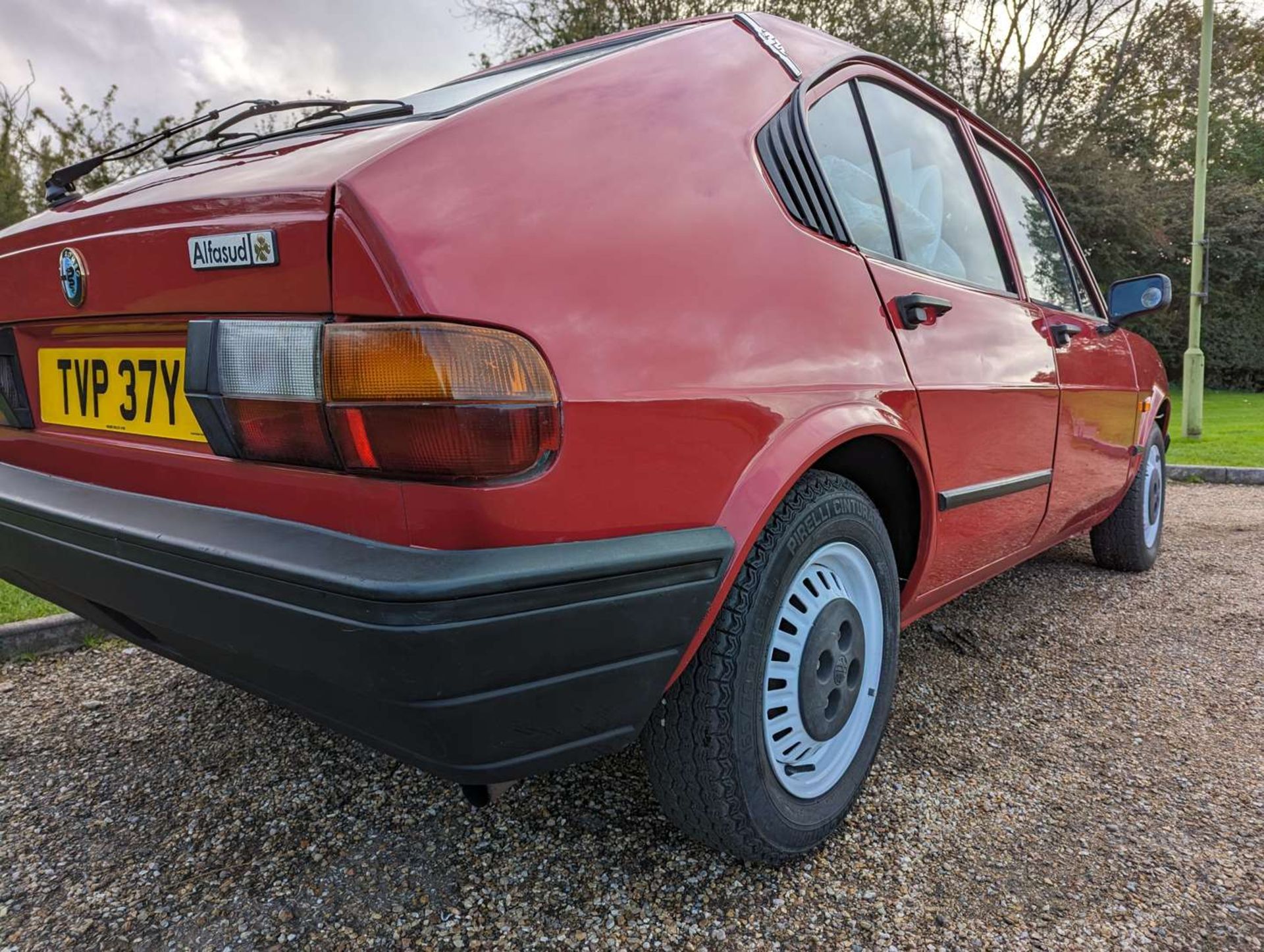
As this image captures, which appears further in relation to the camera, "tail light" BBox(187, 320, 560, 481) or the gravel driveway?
the gravel driveway

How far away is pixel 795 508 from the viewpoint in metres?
1.46

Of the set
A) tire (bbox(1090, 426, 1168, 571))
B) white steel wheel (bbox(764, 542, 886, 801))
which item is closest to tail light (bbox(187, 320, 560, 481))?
white steel wheel (bbox(764, 542, 886, 801))

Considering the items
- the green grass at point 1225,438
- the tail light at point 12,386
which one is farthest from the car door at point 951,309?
the green grass at point 1225,438

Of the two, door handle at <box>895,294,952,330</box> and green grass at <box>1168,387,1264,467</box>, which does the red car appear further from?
green grass at <box>1168,387,1264,467</box>

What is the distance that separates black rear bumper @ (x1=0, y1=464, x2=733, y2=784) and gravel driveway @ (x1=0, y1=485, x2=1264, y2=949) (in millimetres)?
432

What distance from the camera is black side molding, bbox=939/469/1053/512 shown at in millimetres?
1922

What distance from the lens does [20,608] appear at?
2881mm

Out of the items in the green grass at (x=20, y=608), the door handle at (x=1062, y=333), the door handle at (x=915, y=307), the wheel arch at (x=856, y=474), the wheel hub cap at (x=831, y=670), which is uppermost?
the door handle at (x=915, y=307)

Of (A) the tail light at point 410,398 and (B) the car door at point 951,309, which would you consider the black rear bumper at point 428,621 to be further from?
(B) the car door at point 951,309

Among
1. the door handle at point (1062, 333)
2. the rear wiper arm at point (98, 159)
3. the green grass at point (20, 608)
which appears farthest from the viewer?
the green grass at point (20, 608)

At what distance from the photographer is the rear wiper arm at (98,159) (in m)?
1.84

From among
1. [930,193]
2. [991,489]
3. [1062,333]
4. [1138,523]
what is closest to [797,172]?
[930,193]

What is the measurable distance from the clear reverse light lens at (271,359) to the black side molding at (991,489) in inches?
56.1

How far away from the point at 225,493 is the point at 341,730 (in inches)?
15.8
